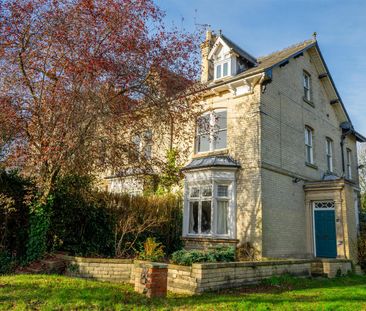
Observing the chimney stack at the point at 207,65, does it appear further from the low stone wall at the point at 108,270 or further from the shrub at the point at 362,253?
the low stone wall at the point at 108,270

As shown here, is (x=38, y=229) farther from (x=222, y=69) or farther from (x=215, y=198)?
(x=222, y=69)

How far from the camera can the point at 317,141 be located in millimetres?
19094

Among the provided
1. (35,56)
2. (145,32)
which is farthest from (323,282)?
(35,56)

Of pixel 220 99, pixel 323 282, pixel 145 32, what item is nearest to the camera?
pixel 145 32

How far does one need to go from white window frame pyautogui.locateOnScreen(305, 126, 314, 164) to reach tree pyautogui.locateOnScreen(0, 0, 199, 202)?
10314mm

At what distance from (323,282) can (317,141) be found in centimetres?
939

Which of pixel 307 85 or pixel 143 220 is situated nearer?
pixel 143 220

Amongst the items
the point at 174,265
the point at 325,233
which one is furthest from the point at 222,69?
the point at 174,265

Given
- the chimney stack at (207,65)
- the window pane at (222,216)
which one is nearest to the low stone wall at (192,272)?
the window pane at (222,216)

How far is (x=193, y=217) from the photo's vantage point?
1557cm

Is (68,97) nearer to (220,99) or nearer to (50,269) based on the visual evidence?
(50,269)

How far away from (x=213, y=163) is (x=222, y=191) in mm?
1309

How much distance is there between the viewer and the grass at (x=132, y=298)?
266 inches

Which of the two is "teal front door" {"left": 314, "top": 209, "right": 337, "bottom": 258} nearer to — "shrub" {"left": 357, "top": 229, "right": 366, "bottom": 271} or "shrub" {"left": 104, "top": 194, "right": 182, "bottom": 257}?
"shrub" {"left": 357, "top": 229, "right": 366, "bottom": 271}
